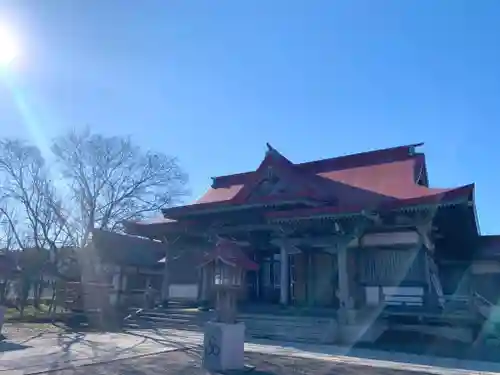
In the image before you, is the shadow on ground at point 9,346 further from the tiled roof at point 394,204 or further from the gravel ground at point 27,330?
the tiled roof at point 394,204

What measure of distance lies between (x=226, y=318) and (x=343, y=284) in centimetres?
668

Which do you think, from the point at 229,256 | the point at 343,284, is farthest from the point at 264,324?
the point at 229,256

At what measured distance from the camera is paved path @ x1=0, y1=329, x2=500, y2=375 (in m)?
8.82

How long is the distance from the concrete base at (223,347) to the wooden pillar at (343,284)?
5.88 metres

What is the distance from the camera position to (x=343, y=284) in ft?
48.3

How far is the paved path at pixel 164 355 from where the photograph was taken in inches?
347

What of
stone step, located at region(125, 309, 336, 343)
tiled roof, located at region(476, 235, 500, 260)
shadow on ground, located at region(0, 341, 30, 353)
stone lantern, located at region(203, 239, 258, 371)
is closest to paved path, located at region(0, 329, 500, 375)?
shadow on ground, located at region(0, 341, 30, 353)

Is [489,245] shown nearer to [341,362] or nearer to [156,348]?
[341,362]

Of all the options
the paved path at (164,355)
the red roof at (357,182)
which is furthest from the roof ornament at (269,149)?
the paved path at (164,355)

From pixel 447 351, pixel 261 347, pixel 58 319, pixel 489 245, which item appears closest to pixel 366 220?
pixel 447 351

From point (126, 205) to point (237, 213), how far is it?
1535 cm

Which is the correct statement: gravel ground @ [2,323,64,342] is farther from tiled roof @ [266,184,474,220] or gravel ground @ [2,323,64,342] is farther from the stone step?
tiled roof @ [266,184,474,220]

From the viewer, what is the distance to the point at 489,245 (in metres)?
18.5

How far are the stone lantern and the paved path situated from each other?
0.64 m
